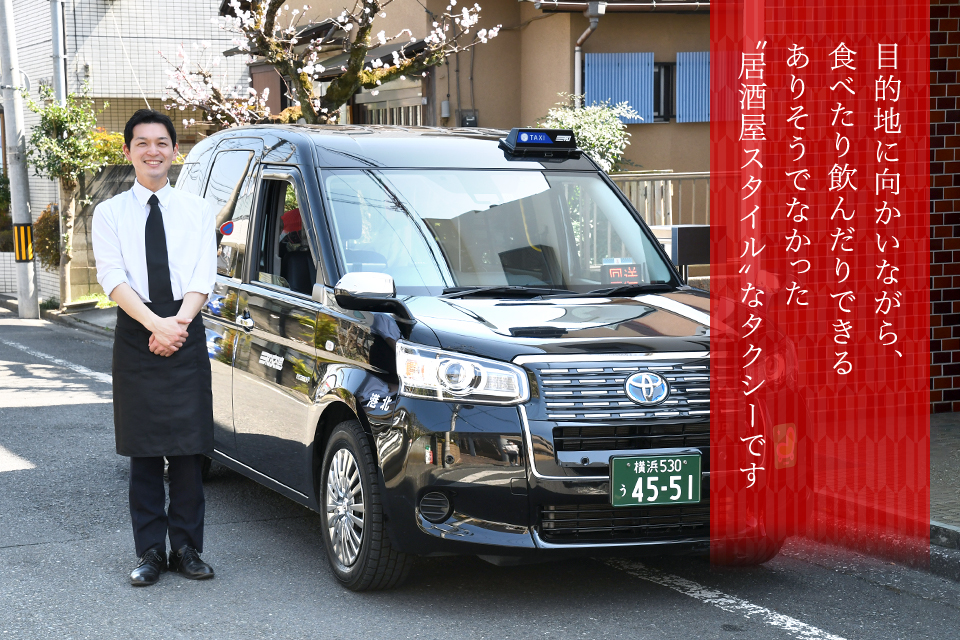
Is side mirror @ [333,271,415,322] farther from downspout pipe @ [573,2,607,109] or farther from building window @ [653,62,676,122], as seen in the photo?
building window @ [653,62,676,122]

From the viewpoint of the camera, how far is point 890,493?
606 cm

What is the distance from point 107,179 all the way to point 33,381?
8138mm

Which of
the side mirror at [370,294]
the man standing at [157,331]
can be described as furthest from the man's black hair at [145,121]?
the side mirror at [370,294]

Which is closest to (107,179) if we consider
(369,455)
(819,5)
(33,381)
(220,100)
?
(220,100)

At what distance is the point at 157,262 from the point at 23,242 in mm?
14344

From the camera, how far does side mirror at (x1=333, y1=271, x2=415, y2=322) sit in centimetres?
480

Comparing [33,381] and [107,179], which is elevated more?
[107,179]

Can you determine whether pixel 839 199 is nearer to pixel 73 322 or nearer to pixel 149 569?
pixel 149 569

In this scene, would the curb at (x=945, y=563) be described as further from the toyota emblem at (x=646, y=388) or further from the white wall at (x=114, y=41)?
the white wall at (x=114, y=41)

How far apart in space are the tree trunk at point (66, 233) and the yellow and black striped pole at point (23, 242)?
0.47 m

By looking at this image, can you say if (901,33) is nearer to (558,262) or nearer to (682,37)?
(558,262)

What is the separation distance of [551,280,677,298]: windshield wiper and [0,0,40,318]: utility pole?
1488 centimetres

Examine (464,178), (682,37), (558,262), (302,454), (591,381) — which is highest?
(682,37)

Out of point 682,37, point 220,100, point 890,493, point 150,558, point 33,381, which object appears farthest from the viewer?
point 682,37
